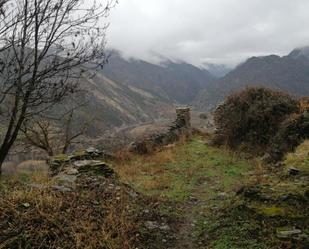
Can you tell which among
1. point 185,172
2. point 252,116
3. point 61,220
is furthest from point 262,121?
point 61,220

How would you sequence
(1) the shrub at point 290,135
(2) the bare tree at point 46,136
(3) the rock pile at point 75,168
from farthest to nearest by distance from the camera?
1. (2) the bare tree at point 46,136
2. (1) the shrub at point 290,135
3. (3) the rock pile at point 75,168

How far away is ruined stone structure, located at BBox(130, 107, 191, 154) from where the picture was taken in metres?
20.9

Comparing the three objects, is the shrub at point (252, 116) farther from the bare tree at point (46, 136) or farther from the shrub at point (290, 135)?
the bare tree at point (46, 136)

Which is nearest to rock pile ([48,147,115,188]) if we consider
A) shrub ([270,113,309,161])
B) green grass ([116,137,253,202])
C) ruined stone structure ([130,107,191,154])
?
green grass ([116,137,253,202])

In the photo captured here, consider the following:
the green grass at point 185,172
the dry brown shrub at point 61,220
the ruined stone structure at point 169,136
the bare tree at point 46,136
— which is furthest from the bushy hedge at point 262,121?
the dry brown shrub at point 61,220

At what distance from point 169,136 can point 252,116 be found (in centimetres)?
596

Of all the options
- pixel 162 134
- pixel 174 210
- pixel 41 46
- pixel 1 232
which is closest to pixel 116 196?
pixel 174 210

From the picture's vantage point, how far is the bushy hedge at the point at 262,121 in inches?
640

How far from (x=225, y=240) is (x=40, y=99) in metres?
4.08

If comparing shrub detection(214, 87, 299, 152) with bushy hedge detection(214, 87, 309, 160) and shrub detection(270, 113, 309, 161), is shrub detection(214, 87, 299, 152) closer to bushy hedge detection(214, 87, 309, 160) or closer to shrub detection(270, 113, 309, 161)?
bushy hedge detection(214, 87, 309, 160)

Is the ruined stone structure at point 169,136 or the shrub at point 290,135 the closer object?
the shrub at point 290,135

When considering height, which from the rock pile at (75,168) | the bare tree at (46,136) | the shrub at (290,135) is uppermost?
the shrub at (290,135)

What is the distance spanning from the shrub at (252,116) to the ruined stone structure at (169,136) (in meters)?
3.10

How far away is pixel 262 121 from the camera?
19.0m
